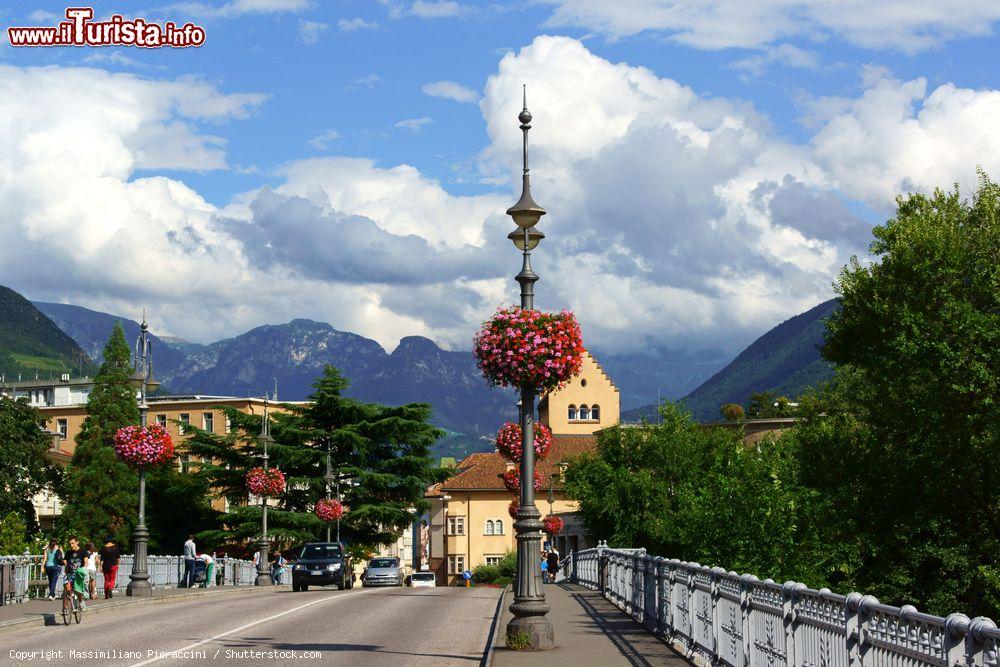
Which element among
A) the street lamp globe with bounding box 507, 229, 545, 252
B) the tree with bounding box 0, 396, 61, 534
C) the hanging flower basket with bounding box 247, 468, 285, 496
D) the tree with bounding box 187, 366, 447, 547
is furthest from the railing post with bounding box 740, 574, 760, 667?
the tree with bounding box 0, 396, 61, 534

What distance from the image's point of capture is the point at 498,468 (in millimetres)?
118188

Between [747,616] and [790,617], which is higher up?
[790,617]

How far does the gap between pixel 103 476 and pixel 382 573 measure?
35612 mm

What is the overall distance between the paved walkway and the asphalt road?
86 cm

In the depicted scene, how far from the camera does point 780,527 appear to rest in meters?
21.5

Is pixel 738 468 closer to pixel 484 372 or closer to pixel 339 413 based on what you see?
pixel 484 372

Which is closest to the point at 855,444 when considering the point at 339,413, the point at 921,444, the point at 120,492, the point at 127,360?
the point at 921,444

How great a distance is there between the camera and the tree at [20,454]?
2719 inches

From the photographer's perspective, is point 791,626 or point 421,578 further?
point 421,578

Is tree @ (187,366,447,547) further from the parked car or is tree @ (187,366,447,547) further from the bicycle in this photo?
the bicycle

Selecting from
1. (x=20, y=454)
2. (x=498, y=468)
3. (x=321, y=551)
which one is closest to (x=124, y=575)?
(x=321, y=551)

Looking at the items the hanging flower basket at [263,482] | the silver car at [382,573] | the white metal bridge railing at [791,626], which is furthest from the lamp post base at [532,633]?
the silver car at [382,573]

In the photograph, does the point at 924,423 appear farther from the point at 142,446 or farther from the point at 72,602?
the point at 72,602

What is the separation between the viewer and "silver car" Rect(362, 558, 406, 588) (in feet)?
180
